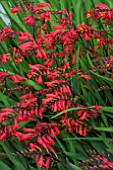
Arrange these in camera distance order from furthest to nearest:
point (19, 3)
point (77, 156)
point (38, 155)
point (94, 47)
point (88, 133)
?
point (19, 3)
point (94, 47)
point (88, 133)
point (77, 156)
point (38, 155)

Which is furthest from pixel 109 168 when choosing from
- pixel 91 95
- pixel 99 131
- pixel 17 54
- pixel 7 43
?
pixel 7 43

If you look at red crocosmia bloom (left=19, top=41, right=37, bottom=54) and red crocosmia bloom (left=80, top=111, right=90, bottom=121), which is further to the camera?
red crocosmia bloom (left=80, top=111, right=90, bottom=121)

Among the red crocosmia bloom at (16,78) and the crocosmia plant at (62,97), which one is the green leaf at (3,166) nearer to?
the crocosmia plant at (62,97)

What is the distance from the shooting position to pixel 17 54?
67.1 inches

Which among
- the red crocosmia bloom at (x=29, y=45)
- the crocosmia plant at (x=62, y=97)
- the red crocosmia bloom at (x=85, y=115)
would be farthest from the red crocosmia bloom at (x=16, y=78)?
the red crocosmia bloom at (x=85, y=115)

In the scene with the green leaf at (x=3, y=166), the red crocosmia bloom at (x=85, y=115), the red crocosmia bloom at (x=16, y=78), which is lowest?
the green leaf at (x=3, y=166)

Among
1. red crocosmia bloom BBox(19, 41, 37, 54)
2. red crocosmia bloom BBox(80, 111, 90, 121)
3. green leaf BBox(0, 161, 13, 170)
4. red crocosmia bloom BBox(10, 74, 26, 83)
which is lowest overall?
green leaf BBox(0, 161, 13, 170)

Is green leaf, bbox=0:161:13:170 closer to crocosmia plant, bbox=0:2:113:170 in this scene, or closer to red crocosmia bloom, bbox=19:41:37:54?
crocosmia plant, bbox=0:2:113:170

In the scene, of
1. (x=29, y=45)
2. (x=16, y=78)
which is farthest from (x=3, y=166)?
(x=29, y=45)

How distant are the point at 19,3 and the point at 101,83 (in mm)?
628

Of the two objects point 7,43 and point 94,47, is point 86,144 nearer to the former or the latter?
point 94,47

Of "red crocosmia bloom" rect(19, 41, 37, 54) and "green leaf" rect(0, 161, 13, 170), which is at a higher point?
"red crocosmia bloom" rect(19, 41, 37, 54)

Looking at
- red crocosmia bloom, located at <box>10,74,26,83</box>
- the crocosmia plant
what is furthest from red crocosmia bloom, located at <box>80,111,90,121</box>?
red crocosmia bloom, located at <box>10,74,26,83</box>

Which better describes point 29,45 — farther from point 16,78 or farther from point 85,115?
point 85,115
